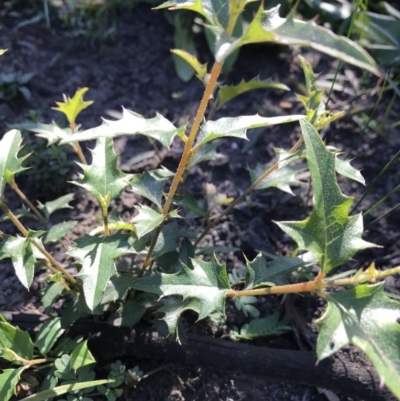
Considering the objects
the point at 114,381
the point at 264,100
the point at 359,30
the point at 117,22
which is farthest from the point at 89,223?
the point at 359,30

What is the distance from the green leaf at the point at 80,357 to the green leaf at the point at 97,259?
9.7 inches

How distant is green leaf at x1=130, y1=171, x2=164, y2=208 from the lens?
1.24 metres

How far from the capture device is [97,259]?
1154mm

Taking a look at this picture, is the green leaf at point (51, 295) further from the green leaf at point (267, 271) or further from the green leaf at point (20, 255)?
the green leaf at point (267, 271)

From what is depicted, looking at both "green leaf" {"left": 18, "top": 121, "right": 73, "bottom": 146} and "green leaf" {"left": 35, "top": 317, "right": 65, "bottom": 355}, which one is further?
"green leaf" {"left": 18, "top": 121, "right": 73, "bottom": 146}

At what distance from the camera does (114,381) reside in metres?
1.30

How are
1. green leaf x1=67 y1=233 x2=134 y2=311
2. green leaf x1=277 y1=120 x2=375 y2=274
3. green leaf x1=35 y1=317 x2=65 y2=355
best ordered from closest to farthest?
green leaf x1=277 y1=120 x2=375 y2=274, green leaf x1=67 y1=233 x2=134 y2=311, green leaf x1=35 y1=317 x2=65 y2=355

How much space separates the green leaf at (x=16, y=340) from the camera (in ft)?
4.17

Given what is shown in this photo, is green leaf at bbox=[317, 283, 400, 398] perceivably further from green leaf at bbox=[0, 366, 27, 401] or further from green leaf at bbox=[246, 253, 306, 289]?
green leaf at bbox=[0, 366, 27, 401]

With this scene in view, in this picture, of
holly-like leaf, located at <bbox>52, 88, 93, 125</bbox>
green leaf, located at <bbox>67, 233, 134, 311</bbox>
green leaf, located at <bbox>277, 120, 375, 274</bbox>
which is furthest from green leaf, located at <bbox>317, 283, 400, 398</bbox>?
holly-like leaf, located at <bbox>52, 88, 93, 125</bbox>

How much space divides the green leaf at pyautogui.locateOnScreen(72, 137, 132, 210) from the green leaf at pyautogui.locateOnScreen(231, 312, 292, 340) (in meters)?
0.60

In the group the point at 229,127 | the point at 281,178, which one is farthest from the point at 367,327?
the point at 281,178

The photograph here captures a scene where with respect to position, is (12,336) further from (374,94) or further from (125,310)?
(374,94)

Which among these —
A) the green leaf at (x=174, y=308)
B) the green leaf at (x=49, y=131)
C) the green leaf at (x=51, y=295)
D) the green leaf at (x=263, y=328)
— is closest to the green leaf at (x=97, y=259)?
the green leaf at (x=174, y=308)
